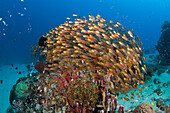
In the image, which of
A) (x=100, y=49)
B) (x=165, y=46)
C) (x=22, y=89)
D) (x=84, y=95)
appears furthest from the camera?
(x=165, y=46)

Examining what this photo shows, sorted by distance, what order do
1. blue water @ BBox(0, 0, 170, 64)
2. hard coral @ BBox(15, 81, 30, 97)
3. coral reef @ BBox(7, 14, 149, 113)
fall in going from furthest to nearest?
blue water @ BBox(0, 0, 170, 64) < hard coral @ BBox(15, 81, 30, 97) < coral reef @ BBox(7, 14, 149, 113)

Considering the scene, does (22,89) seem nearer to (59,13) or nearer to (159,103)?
(159,103)

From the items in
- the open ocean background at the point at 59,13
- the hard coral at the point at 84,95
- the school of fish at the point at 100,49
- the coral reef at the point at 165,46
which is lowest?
the hard coral at the point at 84,95

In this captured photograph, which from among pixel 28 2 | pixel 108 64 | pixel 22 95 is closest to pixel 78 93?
pixel 108 64

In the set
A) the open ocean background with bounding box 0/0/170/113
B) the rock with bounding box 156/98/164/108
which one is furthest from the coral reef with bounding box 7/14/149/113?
the open ocean background with bounding box 0/0/170/113

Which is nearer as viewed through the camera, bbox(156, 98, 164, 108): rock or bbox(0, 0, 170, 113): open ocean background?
bbox(156, 98, 164, 108): rock

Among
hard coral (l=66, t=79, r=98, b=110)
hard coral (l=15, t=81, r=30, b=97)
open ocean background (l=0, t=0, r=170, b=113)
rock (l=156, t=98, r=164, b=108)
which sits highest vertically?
open ocean background (l=0, t=0, r=170, b=113)

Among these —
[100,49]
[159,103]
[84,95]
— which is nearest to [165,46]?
[159,103]

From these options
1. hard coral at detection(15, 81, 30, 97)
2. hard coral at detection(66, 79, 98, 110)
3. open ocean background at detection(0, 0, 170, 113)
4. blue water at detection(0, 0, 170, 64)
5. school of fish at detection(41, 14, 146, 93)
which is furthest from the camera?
blue water at detection(0, 0, 170, 64)

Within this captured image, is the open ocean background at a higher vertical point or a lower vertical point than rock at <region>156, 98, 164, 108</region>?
higher

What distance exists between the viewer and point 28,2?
5664 inches

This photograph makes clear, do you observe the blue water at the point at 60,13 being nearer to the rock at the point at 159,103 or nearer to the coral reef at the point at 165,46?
the coral reef at the point at 165,46

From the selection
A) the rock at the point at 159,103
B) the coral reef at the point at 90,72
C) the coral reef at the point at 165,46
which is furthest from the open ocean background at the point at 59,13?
the rock at the point at 159,103

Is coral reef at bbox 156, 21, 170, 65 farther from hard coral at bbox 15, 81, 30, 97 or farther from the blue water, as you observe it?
the blue water
